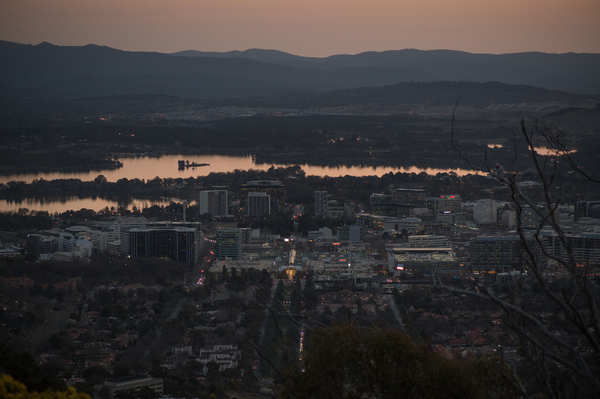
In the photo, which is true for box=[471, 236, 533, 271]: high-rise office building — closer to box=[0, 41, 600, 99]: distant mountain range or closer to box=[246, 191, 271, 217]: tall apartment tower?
box=[246, 191, 271, 217]: tall apartment tower

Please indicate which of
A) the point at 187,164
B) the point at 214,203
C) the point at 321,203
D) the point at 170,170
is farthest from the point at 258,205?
the point at 187,164

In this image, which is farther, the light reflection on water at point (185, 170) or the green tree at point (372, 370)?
the light reflection on water at point (185, 170)

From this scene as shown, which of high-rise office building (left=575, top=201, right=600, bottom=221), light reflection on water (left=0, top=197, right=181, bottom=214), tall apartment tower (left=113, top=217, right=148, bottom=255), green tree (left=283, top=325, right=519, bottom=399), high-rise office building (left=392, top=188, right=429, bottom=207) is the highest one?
green tree (left=283, top=325, right=519, bottom=399)

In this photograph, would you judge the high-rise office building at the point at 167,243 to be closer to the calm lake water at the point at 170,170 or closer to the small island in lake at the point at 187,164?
the calm lake water at the point at 170,170

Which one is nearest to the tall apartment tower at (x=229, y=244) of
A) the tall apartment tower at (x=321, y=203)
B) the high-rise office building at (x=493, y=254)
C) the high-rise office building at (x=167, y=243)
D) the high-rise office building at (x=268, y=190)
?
the high-rise office building at (x=167, y=243)

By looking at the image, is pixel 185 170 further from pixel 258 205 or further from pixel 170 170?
pixel 258 205

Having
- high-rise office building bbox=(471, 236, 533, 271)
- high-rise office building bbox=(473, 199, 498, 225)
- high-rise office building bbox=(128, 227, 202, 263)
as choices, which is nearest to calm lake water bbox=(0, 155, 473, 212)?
high-rise office building bbox=(128, 227, 202, 263)
